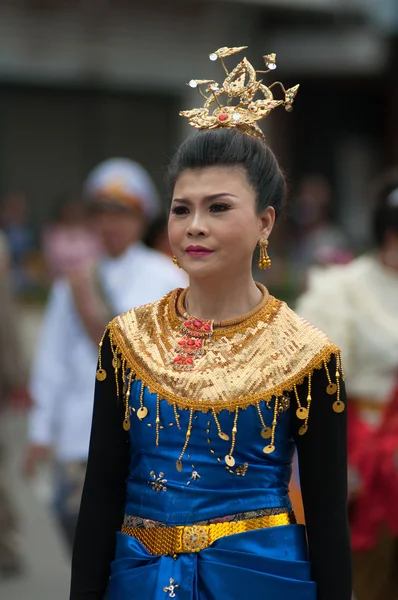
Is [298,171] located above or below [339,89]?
below

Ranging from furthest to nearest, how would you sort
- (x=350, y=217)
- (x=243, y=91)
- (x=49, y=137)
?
(x=350, y=217), (x=49, y=137), (x=243, y=91)

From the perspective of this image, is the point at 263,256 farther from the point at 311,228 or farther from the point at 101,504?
the point at 311,228

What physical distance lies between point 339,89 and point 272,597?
20.4 m

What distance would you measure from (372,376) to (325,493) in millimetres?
Answer: 2315

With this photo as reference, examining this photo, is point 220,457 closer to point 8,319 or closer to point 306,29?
point 8,319

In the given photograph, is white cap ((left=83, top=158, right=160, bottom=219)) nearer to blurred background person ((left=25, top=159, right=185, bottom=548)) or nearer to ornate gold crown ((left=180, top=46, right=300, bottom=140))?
blurred background person ((left=25, top=159, right=185, bottom=548))

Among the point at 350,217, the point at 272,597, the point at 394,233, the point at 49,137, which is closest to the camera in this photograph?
the point at 272,597

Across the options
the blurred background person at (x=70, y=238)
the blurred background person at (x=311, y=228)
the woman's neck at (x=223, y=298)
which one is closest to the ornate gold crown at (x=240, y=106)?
the woman's neck at (x=223, y=298)

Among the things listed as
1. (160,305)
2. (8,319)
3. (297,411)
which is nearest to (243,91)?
Result: (160,305)

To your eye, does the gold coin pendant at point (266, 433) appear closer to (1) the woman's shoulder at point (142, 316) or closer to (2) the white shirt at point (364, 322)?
(1) the woman's shoulder at point (142, 316)

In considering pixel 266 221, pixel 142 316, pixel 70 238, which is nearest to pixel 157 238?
pixel 142 316

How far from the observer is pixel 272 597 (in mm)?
2818

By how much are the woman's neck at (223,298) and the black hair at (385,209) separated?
2287mm

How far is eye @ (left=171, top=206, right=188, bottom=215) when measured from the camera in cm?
293
